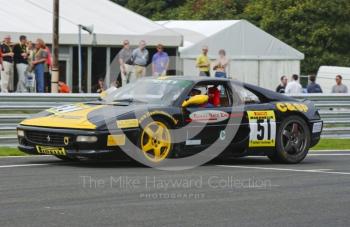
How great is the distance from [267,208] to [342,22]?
4284 cm

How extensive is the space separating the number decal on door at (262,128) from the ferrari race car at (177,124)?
0.01m

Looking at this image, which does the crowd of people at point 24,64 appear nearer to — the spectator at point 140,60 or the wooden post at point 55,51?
the wooden post at point 55,51

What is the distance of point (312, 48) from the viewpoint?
4903 centimetres

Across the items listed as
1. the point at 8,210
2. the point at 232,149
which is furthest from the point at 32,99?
the point at 8,210

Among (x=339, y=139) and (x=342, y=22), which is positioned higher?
(x=342, y=22)

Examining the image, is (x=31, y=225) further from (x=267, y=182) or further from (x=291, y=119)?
(x=291, y=119)

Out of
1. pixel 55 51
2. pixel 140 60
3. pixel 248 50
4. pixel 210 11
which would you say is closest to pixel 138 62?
pixel 140 60

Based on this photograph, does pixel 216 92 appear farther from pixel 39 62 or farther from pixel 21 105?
pixel 39 62

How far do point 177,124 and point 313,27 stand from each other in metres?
38.2

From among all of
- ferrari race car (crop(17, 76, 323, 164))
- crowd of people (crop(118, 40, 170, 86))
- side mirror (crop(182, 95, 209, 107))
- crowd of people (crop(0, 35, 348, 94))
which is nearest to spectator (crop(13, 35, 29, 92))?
crowd of people (crop(0, 35, 348, 94))

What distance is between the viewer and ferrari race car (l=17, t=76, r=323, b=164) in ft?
38.3

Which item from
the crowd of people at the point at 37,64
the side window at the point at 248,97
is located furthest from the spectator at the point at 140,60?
the side window at the point at 248,97

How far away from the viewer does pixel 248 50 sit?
32094mm

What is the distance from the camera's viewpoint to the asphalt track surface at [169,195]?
791 cm
